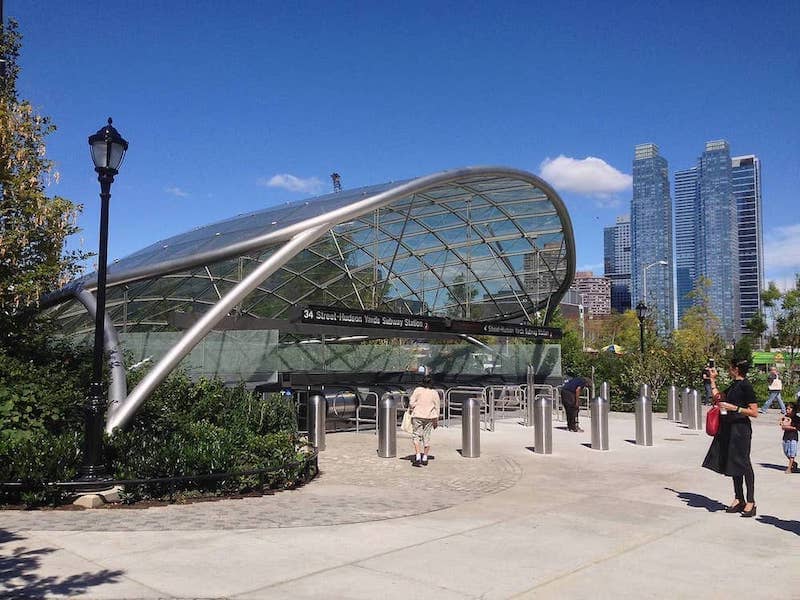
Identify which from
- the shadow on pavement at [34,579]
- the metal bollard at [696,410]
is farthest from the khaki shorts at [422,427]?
the metal bollard at [696,410]

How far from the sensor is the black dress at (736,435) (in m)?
A: 8.11

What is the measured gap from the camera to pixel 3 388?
31.2 ft

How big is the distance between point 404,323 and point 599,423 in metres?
6.84

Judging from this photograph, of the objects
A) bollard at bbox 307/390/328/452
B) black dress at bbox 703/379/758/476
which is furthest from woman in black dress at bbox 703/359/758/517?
bollard at bbox 307/390/328/452

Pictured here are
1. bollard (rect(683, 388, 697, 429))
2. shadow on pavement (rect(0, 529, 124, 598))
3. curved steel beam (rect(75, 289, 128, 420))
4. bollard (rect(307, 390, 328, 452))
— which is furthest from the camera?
bollard (rect(683, 388, 697, 429))

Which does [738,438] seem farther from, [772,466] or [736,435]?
[772,466]

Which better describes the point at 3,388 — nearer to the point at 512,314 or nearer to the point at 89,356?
the point at 89,356

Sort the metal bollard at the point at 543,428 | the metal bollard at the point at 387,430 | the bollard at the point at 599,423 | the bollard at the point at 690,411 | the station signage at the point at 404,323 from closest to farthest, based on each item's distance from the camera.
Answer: the metal bollard at the point at 387,430
the metal bollard at the point at 543,428
the bollard at the point at 599,423
the station signage at the point at 404,323
the bollard at the point at 690,411

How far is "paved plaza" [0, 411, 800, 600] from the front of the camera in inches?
215

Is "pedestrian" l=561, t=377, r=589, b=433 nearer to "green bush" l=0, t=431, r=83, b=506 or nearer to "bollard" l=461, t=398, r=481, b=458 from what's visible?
"bollard" l=461, t=398, r=481, b=458

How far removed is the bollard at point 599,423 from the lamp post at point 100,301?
945cm

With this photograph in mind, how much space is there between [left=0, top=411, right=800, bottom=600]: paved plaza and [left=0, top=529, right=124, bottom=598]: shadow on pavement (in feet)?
0.07

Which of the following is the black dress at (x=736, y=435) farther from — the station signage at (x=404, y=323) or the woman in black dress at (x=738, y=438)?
the station signage at (x=404, y=323)

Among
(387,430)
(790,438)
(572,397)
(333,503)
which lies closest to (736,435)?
(790,438)
